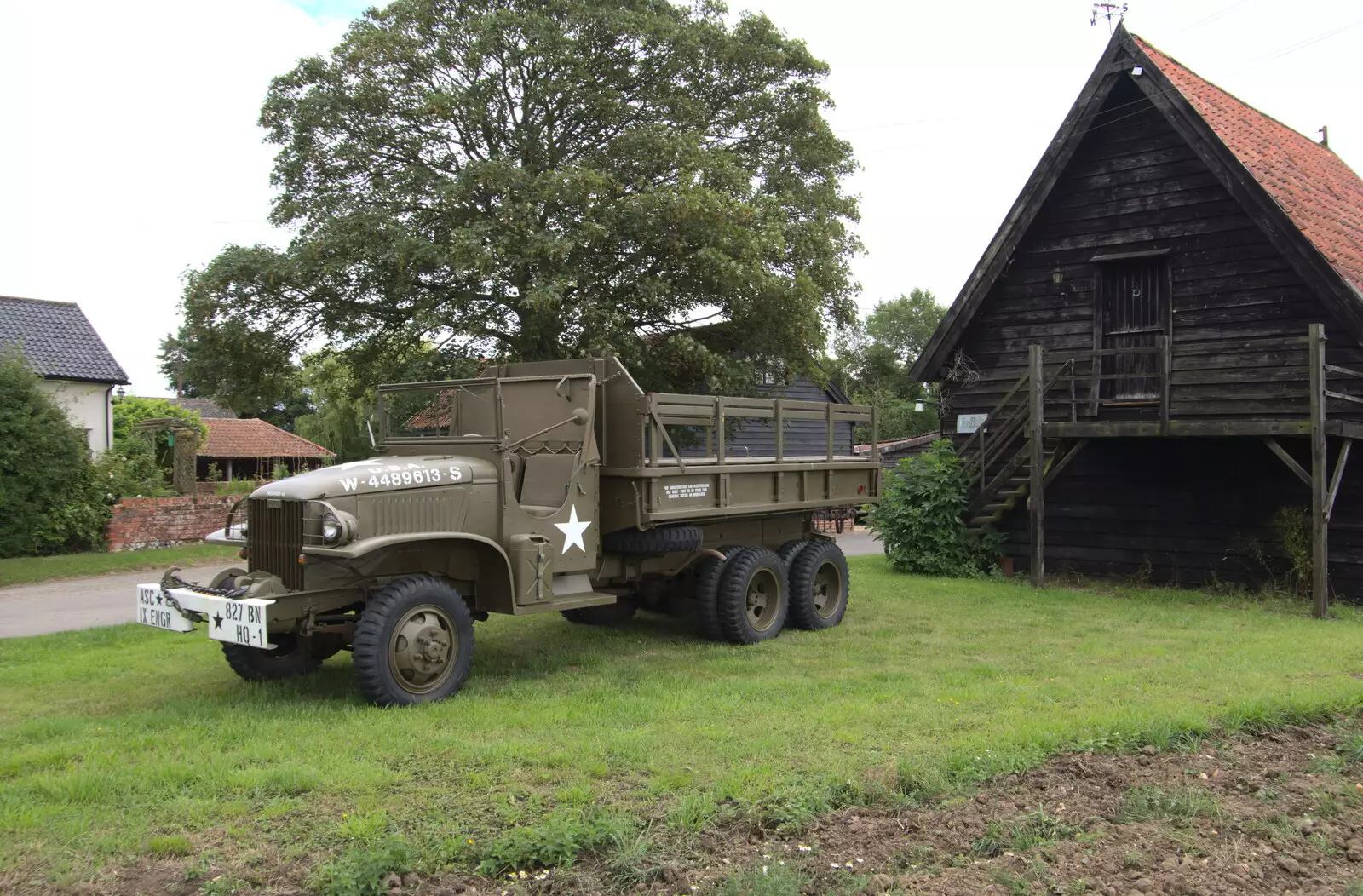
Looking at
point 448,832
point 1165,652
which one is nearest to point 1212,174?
point 1165,652

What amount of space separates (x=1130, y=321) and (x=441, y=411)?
31.5 feet

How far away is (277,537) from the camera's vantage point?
699 centimetres

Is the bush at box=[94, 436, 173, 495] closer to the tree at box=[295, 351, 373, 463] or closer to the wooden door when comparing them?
the tree at box=[295, 351, 373, 463]

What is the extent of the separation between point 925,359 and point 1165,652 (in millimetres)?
7018

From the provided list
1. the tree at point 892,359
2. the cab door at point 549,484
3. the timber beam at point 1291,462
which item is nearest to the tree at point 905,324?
the tree at point 892,359

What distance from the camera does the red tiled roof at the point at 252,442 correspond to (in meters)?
39.1

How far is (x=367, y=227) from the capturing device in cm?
1480

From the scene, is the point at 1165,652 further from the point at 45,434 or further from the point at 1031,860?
the point at 45,434

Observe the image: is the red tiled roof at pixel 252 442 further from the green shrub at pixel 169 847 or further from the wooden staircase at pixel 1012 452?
the green shrub at pixel 169 847

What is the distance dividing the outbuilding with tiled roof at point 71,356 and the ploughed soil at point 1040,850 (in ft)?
67.9

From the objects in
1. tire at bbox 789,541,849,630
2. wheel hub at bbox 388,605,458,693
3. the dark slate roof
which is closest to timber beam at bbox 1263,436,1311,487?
tire at bbox 789,541,849,630

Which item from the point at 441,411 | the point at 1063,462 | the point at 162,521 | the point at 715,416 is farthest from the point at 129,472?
the point at 1063,462

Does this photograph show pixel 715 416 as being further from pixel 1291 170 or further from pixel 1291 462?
pixel 1291 170

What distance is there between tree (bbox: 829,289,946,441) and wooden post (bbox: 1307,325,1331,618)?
33.3m
